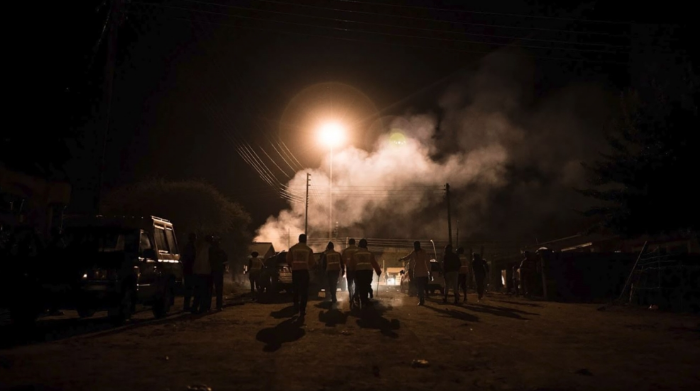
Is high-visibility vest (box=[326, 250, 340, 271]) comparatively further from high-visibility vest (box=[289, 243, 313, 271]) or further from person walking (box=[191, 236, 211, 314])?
person walking (box=[191, 236, 211, 314])

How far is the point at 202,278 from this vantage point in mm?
11430

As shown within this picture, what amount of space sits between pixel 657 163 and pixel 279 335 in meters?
12.6

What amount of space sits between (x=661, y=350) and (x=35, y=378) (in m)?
6.91

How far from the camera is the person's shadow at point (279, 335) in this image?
253 inches

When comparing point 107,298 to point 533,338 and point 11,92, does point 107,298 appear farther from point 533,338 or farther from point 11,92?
point 11,92

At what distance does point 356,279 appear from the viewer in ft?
38.8

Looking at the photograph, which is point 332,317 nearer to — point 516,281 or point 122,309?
point 122,309

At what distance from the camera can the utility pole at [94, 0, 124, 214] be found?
46.3ft

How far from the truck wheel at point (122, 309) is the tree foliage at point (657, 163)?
14.2m

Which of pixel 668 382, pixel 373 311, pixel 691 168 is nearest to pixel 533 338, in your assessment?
pixel 668 382

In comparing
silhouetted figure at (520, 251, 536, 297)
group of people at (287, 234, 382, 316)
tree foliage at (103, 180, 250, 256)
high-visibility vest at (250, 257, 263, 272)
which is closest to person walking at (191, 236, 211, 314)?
group of people at (287, 234, 382, 316)

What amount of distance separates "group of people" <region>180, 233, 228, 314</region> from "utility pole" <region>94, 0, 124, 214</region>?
4186 millimetres

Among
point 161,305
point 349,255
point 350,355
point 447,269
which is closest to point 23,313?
point 161,305

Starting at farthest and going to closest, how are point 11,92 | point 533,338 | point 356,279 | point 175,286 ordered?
point 11,92 < point 356,279 < point 175,286 < point 533,338
